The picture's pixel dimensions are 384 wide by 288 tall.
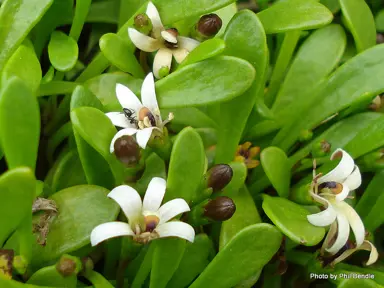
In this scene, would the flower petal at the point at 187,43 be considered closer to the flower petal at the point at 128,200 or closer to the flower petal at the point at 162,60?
the flower petal at the point at 162,60

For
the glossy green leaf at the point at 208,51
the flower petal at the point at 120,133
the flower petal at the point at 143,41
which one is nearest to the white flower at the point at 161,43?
the flower petal at the point at 143,41

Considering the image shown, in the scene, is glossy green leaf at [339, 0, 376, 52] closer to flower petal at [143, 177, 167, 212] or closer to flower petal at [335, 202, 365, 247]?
flower petal at [335, 202, 365, 247]

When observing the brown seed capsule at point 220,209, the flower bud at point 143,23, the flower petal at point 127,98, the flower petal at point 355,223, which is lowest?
the flower petal at point 355,223

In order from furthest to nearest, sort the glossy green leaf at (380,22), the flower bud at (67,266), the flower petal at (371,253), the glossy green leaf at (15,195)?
the glossy green leaf at (380,22) → the flower petal at (371,253) → the flower bud at (67,266) → the glossy green leaf at (15,195)

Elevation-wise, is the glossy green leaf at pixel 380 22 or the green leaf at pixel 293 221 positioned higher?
the glossy green leaf at pixel 380 22

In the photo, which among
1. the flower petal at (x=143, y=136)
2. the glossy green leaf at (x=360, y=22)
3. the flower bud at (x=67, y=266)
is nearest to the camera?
the flower bud at (x=67, y=266)

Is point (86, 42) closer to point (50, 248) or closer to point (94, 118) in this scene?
point (94, 118)

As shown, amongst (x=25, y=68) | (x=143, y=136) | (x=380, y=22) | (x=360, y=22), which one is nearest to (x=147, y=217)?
(x=143, y=136)
